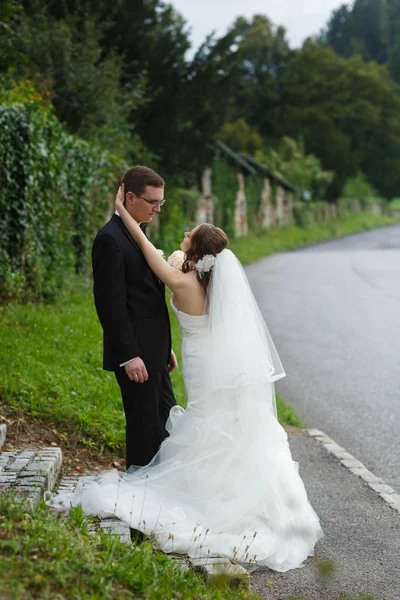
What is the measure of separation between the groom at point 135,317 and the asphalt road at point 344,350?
99.6 inches

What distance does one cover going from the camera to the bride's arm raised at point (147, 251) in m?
5.59

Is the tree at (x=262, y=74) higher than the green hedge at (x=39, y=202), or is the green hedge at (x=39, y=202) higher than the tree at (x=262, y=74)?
the tree at (x=262, y=74)

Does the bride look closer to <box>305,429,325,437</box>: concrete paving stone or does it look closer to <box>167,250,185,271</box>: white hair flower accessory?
<box>167,250,185,271</box>: white hair flower accessory

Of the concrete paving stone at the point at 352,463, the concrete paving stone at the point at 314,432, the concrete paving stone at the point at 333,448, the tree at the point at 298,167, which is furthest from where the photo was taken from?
the tree at the point at 298,167

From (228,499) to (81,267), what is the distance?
33.7ft

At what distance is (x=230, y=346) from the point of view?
19.0 feet

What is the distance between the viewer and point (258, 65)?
8231 centimetres

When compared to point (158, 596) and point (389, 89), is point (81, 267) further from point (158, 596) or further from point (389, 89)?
point (389, 89)

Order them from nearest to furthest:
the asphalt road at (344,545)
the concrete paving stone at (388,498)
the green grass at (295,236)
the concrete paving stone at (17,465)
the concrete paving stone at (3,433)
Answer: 1. the asphalt road at (344,545)
2. the concrete paving stone at (17,465)
3. the concrete paving stone at (388,498)
4. the concrete paving stone at (3,433)
5. the green grass at (295,236)

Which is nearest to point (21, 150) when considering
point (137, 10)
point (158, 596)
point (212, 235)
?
point (212, 235)

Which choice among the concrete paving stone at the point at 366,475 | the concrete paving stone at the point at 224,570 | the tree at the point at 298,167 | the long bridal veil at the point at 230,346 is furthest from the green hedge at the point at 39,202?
the tree at the point at 298,167

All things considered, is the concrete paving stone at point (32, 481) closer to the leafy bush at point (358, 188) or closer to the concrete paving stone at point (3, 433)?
the concrete paving stone at point (3, 433)

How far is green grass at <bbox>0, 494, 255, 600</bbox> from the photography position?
11.9 ft

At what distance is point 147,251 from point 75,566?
7.60 ft
